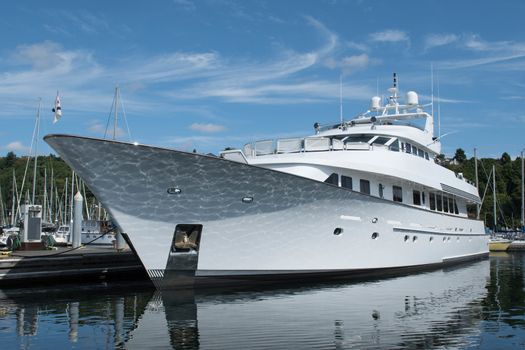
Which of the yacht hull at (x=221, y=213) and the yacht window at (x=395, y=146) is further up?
the yacht window at (x=395, y=146)

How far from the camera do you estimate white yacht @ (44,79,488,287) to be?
13672 millimetres

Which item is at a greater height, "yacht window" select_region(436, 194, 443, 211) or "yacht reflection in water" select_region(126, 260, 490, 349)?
"yacht window" select_region(436, 194, 443, 211)

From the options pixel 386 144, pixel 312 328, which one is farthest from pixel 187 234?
pixel 386 144

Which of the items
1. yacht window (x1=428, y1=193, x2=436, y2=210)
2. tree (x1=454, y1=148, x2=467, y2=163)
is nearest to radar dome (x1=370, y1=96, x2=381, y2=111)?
yacht window (x1=428, y1=193, x2=436, y2=210)

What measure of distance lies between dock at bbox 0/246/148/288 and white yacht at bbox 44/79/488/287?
15.9 feet

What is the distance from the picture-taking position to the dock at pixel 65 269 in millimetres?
16719

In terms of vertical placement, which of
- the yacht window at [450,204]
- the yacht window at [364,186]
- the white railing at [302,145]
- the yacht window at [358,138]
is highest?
the yacht window at [358,138]

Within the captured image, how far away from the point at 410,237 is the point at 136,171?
1095 centimetres

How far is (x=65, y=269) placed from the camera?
1773 cm

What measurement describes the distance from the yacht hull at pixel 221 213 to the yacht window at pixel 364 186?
80 centimetres

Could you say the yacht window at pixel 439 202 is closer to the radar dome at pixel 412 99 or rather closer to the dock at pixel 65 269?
the radar dome at pixel 412 99

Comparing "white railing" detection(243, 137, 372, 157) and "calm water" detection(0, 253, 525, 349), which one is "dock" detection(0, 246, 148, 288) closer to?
"calm water" detection(0, 253, 525, 349)

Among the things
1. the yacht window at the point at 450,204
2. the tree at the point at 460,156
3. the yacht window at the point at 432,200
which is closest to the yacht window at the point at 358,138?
the yacht window at the point at 432,200

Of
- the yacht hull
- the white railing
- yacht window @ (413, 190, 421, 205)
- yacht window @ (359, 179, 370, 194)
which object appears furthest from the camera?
yacht window @ (413, 190, 421, 205)
